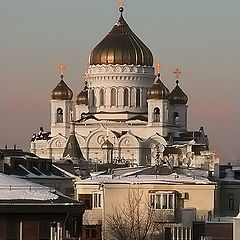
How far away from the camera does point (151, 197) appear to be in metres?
50.2

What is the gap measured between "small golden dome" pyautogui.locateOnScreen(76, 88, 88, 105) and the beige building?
167 ft

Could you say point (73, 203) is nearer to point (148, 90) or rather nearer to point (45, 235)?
point (45, 235)

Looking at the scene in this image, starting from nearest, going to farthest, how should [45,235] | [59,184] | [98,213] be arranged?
[45,235] < [98,213] < [59,184]

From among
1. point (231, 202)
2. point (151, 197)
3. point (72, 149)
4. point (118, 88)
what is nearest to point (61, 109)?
point (118, 88)

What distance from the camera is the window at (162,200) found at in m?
49.0

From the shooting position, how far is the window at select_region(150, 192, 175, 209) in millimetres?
49031

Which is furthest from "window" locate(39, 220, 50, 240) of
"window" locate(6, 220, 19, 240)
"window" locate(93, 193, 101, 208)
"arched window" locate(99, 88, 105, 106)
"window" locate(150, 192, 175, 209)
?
"arched window" locate(99, 88, 105, 106)

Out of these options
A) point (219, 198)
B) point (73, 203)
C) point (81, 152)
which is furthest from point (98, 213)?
point (81, 152)

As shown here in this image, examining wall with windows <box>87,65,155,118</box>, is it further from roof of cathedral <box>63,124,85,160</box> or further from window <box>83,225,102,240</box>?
window <box>83,225,102,240</box>

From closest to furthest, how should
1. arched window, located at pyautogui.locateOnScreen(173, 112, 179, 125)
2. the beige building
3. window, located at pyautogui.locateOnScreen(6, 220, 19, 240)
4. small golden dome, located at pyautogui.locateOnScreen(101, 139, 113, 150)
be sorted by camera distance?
window, located at pyautogui.locateOnScreen(6, 220, 19, 240) < the beige building < small golden dome, located at pyautogui.locateOnScreen(101, 139, 113, 150) < arched window, located at pyautogui.locateOnScreen(173, 112, 179, 125)

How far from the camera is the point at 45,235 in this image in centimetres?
3566

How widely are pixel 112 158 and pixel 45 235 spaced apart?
61290 mm

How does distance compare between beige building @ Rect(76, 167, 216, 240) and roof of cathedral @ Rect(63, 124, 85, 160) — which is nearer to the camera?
beige building @ Rect(76, 167, 216, 240)

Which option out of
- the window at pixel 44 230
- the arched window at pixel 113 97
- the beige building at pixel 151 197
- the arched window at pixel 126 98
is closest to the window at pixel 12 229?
the window at pixel 44 230
